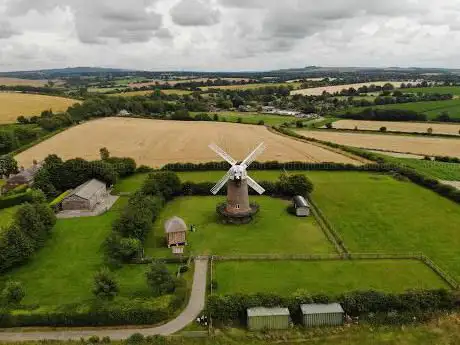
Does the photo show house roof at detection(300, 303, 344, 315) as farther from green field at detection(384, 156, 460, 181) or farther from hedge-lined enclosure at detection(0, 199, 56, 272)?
green field at detection(384, 156, 460, 181)

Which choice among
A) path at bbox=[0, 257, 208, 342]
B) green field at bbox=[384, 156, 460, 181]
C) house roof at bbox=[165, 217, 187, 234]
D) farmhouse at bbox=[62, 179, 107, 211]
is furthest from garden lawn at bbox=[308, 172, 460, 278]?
farmhouse at bbox=[62, 179, 107, 211]

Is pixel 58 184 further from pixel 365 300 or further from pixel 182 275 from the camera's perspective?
pixel 365 300

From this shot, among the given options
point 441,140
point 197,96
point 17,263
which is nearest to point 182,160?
point 17,263

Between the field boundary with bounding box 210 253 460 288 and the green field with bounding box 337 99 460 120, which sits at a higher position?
the green field with bounding box 337 99 460 120

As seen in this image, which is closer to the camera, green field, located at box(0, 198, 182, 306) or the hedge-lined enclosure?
green field, located at box(0, 198, 182, 306)

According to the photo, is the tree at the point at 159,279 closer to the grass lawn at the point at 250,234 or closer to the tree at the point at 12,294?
the grass lawn at the point at 250,234

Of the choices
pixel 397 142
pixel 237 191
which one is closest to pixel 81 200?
pixel 237 191
